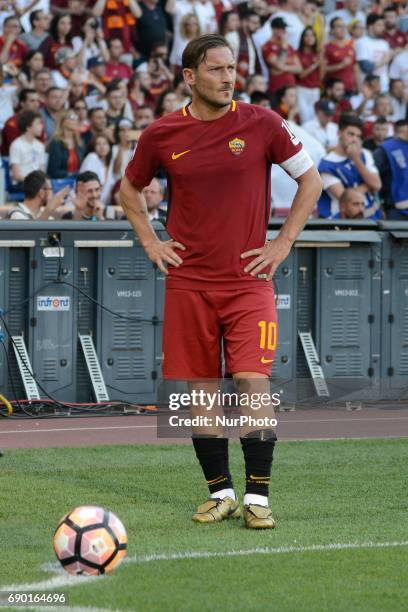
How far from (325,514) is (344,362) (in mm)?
6372

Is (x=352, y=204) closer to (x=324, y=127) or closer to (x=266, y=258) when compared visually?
(x=324, y=127)

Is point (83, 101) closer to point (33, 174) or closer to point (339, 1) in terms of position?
point (33, 174)

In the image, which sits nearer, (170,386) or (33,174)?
(170,386)

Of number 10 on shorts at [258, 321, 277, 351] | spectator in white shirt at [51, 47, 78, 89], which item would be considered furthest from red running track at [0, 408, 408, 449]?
spectator in white shirt at [51, 47, 78, 89]

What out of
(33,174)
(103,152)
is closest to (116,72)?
(103,152)

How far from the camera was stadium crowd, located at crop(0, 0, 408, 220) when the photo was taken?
49.6 ft

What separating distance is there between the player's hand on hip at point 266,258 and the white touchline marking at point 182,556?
139 cm

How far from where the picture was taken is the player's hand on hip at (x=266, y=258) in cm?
697

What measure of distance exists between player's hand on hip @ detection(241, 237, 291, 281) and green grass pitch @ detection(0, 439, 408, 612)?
126 centimetres

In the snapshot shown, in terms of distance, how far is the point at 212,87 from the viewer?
6863 mm

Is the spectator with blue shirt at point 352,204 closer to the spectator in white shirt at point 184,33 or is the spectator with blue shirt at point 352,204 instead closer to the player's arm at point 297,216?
the spectator in white shirt at point 184,33

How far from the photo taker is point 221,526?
706 centimetres

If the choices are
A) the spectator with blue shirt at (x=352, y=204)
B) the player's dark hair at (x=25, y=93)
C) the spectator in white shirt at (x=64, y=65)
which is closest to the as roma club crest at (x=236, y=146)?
the spectator with blue shirt at (x=352, y=204)

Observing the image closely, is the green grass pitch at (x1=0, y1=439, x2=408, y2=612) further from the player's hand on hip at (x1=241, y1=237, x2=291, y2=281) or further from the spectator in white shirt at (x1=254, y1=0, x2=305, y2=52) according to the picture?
the spectator in white shirt at (x1=254, y1=0, x2=305, y2=52)
